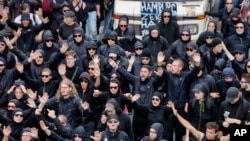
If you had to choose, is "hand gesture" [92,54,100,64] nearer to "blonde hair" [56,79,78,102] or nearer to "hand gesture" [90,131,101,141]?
"blonde hair" [56,79,78,102]

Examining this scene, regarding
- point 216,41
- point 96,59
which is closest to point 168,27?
point 216,41

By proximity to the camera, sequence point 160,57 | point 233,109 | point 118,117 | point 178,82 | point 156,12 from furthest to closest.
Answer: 1. point 156,12
2. point 160,57
3. point 178,82
4. point 233,109
5. point 118,117

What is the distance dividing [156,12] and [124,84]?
367 cm

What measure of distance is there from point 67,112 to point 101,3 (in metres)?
6.71

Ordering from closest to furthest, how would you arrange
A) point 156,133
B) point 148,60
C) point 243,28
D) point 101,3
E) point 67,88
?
point 156,133 < point 67,88 < point 148,60 < point 243,28 < point 101,3

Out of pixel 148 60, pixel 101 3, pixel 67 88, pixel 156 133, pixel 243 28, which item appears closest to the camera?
pixel 156 133

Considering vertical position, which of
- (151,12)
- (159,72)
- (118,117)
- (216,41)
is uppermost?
(151,12)

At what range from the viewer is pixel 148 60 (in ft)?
65.1

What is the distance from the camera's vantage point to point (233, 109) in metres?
18.0

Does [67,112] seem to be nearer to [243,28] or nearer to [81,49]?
[81,49]

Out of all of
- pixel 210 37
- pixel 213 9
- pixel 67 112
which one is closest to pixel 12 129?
pixel 67 112

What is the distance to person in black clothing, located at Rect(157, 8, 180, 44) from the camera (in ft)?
72.4

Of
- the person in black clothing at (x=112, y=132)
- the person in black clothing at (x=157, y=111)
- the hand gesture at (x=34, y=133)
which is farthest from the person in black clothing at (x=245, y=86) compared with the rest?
the hand gesture at (x=34, y=133)

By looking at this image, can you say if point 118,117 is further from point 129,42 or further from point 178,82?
point 129,42
